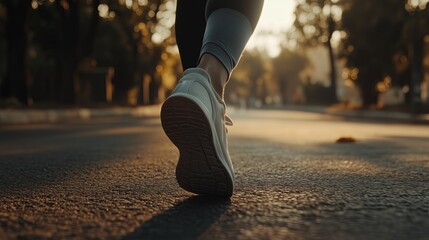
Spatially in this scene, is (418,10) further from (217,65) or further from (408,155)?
(217,65)

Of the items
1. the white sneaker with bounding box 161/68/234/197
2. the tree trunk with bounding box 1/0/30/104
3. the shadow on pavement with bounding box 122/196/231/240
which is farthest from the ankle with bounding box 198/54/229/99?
the tree trunk with bounding box 1/0/30/104

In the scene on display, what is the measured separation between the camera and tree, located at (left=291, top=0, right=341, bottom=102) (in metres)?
35.5

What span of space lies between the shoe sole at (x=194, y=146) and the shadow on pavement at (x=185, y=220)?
0.06m

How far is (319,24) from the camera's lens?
3697 cm

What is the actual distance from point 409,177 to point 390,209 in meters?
0.90

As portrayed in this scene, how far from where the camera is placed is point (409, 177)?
2.54 m

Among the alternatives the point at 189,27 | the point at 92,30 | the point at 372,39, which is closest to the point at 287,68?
the point at 372,39

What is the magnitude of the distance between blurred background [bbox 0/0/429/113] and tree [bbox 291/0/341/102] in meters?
0.07

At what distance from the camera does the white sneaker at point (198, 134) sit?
1.78m

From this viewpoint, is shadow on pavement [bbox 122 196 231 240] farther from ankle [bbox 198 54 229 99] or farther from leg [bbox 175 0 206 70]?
leg [bbox 175 0 206 70]

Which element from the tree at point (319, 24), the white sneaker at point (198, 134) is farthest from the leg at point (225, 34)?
the tree at point (319, 24)

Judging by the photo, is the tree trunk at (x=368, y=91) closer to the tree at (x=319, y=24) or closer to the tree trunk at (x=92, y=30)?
the tree at (x=319, y=24)

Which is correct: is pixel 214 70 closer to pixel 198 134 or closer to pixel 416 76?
pixel 198 134

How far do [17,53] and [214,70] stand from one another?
52.1ft
